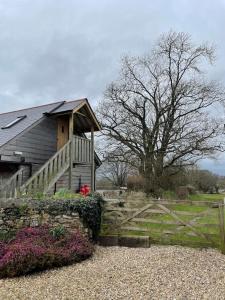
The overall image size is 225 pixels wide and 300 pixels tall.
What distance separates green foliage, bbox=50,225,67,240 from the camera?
6.87 meters

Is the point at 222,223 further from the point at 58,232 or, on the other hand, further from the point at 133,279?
the point at 58,232

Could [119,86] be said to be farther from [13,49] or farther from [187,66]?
[13,49]

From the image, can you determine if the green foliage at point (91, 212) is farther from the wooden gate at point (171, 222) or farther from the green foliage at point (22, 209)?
the green foliage at point (22, 209)

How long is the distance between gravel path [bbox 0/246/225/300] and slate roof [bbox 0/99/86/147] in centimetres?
693

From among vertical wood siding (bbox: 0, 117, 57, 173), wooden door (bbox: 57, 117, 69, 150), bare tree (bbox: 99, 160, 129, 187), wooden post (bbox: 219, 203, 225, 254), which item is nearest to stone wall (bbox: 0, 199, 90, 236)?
wooden post (bbox: 219, 203, 225, 254)

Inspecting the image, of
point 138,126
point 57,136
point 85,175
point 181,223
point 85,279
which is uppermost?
point 138,126

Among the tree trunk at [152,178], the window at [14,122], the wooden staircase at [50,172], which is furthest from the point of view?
the tree trunk at [152,178]

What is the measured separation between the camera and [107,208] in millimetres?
8555

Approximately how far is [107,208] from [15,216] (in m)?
2.61

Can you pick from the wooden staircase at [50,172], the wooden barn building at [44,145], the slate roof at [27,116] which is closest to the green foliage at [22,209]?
the wooden staircase at [50,172]

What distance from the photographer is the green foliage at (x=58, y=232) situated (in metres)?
6.87

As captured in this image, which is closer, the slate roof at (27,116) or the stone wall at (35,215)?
the stone wall at (35,215)

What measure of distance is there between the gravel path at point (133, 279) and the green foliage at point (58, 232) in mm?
921

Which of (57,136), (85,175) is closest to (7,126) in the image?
(57,136)
